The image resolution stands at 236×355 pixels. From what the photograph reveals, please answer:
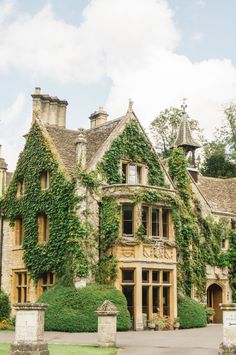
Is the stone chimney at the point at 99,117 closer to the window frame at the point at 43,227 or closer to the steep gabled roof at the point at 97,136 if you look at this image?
the steep gabled roof at the point at 97,136

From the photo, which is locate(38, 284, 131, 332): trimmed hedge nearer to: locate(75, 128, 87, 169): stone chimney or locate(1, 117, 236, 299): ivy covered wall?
locate(1, 117, 236, 299): ivy covered wall

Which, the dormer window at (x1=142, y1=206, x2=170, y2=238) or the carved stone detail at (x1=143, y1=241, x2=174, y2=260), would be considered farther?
the dormer window at (x1=142, y1=206, x2=170, y2=238)

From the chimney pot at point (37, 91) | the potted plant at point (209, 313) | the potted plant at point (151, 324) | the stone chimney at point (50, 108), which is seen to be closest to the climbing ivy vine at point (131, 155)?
the stone chimney at point (50, 108)

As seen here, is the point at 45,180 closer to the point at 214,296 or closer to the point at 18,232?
the point at 18,232

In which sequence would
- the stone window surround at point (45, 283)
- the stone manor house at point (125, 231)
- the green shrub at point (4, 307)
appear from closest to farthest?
the stone manor house at point (125, 231)
the stone window surround at point (45, 283)
the green shrub at point (4, 307)

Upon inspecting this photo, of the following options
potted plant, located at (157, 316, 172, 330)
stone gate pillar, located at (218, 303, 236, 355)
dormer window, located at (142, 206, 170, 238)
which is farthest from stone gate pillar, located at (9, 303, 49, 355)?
dormer window, located at (142, 206, 170, 238)

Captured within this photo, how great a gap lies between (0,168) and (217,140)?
99.0 feet

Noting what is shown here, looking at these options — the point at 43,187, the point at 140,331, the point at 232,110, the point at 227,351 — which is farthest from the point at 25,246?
the point at 232,110

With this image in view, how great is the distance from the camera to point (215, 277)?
37.0 m

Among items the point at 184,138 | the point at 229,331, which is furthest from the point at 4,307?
the point at 229,331

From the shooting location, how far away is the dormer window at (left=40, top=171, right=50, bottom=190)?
32.6 metres

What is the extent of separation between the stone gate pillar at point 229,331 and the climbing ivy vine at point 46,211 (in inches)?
511

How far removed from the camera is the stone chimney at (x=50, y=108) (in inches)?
1487

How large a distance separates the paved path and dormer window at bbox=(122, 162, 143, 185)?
8611mm
